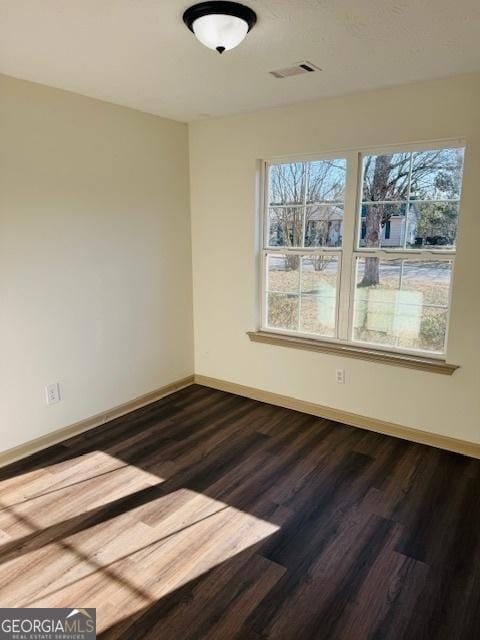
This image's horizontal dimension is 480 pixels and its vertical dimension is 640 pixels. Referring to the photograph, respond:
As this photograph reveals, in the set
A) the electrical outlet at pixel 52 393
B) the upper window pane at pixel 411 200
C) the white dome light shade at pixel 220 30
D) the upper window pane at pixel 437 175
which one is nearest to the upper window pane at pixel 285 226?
the upper window pane at pixel 411 200

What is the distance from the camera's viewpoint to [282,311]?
3857 millimetres

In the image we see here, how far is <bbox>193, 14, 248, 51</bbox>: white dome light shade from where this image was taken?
186 centimetres

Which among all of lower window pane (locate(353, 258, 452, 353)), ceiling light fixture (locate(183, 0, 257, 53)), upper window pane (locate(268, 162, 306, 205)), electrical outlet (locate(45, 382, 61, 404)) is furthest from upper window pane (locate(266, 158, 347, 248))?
electrical outlet (locate(45, 382, 61, 404))

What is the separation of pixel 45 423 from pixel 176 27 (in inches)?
106

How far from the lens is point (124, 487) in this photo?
8.84 feet

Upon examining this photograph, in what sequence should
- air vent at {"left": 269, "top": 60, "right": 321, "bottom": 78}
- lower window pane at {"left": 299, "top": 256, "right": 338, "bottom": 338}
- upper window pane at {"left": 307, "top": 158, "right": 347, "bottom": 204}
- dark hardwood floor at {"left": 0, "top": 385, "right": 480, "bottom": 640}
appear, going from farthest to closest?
lower window pane at {"left": 299, "top": 256, "right": 338, "bottom": 338} < upper window pane at {"left": 307, "top": 158, "right": 347, "bottom": 204} < air vent at {"left": 269, "top": 60, "right": 321, "bottom": 78} < dark hardwood floor at {"left": 0, "top": 385, "right": 480, "bottom": 640}

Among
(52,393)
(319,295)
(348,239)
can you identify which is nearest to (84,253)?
(52,393)

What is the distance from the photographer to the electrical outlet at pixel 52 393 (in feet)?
10.4

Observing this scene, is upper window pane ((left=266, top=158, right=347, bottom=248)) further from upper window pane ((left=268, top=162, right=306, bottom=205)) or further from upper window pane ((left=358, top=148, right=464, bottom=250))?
upper window pane ((left=358, top=148, right=464, bottom=250))

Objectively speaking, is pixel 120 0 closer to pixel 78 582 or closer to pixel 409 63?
pixel 409 63

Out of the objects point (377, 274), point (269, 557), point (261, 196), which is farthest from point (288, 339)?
point (269, 557)

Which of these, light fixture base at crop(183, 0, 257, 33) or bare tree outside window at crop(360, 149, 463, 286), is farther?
bare tree outside window at crop(360, 149, 463, 286)

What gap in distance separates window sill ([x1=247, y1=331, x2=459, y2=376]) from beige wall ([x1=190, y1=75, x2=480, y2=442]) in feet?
0.18

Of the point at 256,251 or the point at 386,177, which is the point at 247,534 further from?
the point at 386,177
